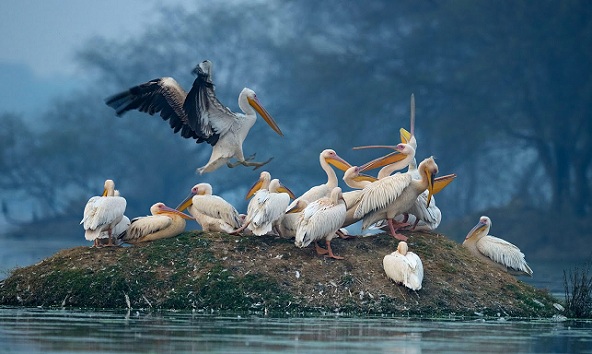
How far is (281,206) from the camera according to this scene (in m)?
14.3

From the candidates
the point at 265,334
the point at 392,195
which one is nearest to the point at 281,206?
the point at 392,195

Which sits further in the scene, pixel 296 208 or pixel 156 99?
pixel 156 99

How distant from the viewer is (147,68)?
54.2 m

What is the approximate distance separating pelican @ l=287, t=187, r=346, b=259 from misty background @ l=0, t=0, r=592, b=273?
2081cm

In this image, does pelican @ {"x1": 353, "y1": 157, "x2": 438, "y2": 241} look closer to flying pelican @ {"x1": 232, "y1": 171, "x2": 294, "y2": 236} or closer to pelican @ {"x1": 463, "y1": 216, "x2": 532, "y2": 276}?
flying pelican @ {"x1": 232, "y1": 171, "x2": 294, "y2": 236}

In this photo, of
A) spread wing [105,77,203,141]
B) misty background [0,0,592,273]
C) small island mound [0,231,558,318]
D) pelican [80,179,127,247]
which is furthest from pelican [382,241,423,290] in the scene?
misty background [0,0,592,273]

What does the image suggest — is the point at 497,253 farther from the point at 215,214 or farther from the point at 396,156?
the point at 215,214

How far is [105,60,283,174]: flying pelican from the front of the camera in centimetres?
1633

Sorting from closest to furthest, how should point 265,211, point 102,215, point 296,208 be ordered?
point 265,211, point 102,215, point 296,208

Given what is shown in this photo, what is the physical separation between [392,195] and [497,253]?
1688mm

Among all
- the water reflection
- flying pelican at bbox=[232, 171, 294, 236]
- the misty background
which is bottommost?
the water reflection

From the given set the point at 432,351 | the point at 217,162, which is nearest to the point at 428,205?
the point at 217,162

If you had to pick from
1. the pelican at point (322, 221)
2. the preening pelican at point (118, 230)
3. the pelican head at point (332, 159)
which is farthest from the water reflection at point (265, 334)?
the pelican head at point (332, 159)

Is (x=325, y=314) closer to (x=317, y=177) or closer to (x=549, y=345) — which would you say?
(x=549, y=345)
